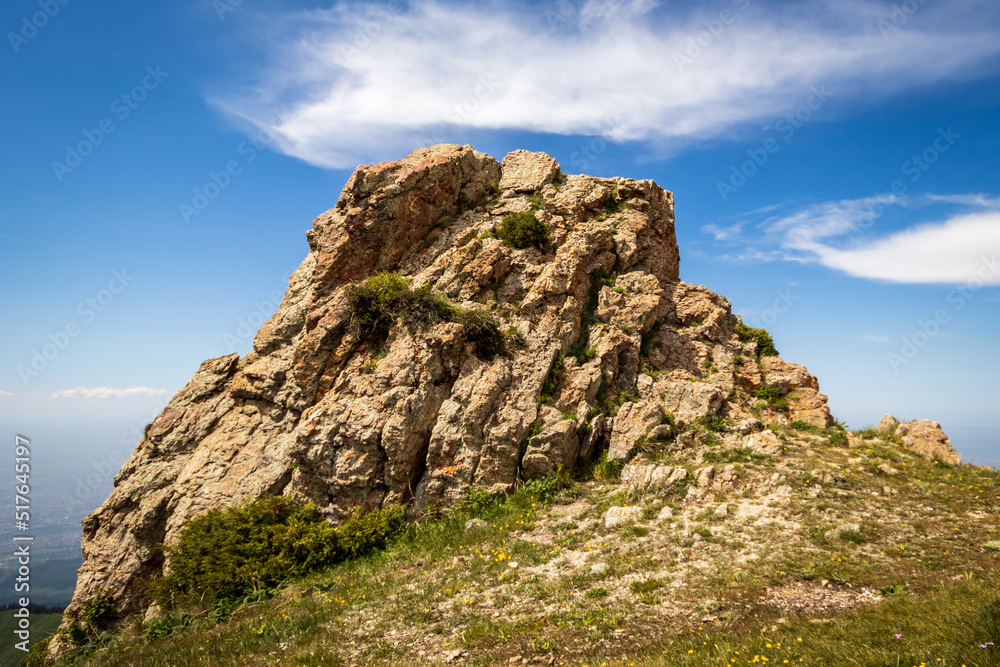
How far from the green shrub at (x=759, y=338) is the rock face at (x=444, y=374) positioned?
30.3 inches

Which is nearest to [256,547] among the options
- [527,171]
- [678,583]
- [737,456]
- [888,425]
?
[678,583]

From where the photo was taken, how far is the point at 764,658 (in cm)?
696

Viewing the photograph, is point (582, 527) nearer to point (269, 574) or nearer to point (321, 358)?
point (269, 574)

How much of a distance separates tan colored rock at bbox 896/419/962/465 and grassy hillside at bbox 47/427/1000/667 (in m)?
0.85

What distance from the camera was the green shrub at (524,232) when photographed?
2150 centimetres

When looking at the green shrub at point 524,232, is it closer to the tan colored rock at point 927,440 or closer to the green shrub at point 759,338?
the green shrub at point 759,338

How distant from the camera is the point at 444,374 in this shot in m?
18.3

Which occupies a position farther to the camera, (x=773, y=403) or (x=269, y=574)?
Result: (x=773, y=403)

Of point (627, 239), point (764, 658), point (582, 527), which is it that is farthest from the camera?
point (627, 239)

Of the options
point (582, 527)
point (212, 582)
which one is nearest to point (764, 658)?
point (582, 527)

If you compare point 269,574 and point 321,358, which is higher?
point 321,358

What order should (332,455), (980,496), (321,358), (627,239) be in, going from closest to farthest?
(980,496)
(332,455)
(321,358)
(627,239)

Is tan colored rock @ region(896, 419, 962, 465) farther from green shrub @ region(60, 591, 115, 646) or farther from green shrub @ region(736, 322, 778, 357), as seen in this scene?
green shrub @ region(60, 591, 115, 646)

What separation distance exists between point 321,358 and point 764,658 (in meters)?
16.5
